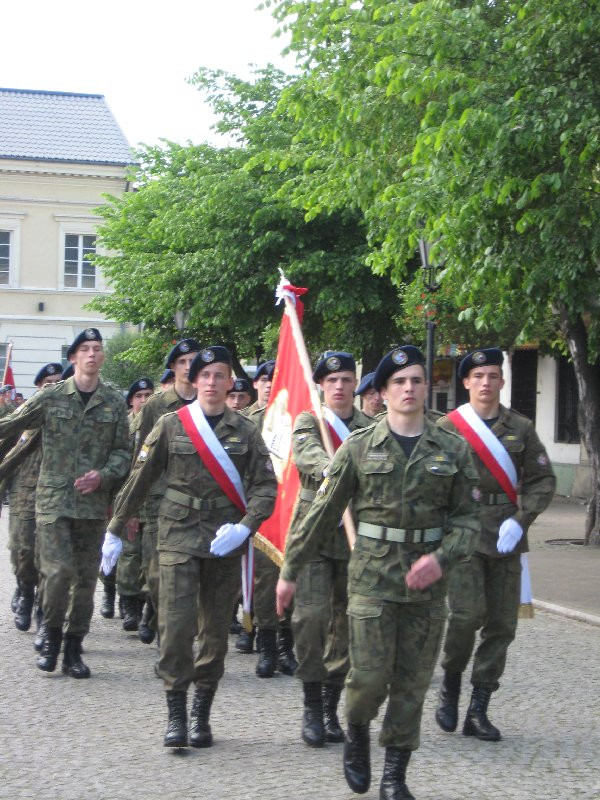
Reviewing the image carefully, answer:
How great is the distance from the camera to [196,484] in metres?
7.00

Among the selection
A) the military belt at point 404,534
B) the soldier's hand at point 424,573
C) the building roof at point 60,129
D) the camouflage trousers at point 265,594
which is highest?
the building roof at point 60,129

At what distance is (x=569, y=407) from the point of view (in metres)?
28.2

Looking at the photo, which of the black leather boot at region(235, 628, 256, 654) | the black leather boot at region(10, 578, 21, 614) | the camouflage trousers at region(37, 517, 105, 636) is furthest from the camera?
the black leather boot at region(10, 578, 21, 614)

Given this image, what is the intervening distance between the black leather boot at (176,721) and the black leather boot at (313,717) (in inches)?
25.1

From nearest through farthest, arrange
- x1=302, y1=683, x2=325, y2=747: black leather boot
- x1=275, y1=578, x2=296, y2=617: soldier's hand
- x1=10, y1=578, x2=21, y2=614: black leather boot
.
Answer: x1=275, y1=578, x2=296, y2=617: soldier's hand → x1=302, y1=683, x2=325, y2=747: black leather boot → x1=10, y1=578, x2=21, y2=614: black leather boot

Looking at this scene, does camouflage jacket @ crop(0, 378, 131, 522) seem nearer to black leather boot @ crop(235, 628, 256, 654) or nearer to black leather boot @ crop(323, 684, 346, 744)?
black leather boot @ crop(235, 628, 256, 654)

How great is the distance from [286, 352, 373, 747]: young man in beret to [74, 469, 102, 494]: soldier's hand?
5.84 feet

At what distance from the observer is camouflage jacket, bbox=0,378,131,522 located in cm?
884

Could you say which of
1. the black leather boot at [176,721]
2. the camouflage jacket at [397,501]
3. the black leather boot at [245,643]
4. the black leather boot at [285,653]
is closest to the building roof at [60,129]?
the black leather boot at [245,643]

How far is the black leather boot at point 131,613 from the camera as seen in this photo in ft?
36.0

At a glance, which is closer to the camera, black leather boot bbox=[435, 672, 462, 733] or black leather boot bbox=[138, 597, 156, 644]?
black leather boot bbox=[435, 672, 462, 733]

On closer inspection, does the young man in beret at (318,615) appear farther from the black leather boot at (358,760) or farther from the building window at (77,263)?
the building window at (77,263)

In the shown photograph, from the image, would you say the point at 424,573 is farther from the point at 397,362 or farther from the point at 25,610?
the point at 25,610

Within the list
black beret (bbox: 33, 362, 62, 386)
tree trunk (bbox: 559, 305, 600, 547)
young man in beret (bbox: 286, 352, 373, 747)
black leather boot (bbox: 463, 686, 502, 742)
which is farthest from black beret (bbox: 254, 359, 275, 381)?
tree trunk (bbox: 559, 305, 600, 547)
